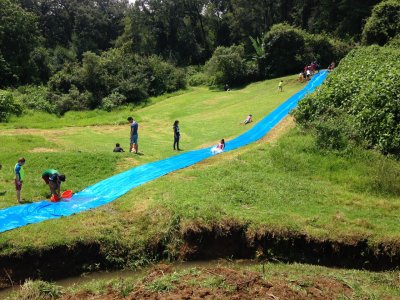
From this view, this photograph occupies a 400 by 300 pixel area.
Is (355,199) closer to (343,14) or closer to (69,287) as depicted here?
(69,287)

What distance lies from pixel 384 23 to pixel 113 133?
101ft

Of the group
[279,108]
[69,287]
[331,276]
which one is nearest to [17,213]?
[69,287]

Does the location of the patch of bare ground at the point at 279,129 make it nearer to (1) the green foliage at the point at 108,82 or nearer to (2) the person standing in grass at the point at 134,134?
(2) the person standing in grass at the point at 134,134

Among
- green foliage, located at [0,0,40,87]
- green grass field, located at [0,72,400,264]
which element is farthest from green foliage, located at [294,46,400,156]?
green foliage, located at [0,0,40,87]

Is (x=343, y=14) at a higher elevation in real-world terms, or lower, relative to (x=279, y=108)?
higher

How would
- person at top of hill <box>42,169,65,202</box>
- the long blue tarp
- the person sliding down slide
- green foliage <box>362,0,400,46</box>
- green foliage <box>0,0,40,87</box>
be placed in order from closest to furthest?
the long blue tarp, person at top of hill <box>42,169,65,202</box>, the person sliding down slide, green foliage <box>362,0,400,46</box>, green foliage <box>0,0,40,87</box>

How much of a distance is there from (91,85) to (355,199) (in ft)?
108

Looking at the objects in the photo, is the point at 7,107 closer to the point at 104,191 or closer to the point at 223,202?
the point at 104,191

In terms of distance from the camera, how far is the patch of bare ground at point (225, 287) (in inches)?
354

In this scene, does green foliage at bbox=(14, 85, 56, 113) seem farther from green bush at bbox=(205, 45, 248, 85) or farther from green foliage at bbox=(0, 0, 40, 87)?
green bush at bbox=(205, 45, 248, 85)

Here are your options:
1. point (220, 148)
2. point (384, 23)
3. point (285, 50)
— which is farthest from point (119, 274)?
point (384, 23)

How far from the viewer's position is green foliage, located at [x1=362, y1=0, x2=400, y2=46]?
41.0 metres

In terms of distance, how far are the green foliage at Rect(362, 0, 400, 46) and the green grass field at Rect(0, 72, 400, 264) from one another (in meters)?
25.7

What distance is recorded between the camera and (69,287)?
10.7 metres
